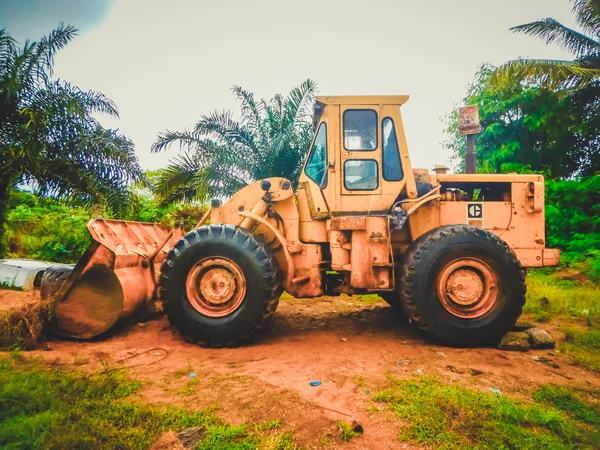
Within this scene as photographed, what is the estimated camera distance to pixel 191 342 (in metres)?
4.04

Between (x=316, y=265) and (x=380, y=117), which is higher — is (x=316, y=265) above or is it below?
below

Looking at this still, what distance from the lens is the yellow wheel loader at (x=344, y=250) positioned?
3.96 m

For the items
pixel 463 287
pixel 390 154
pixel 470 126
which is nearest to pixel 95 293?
pixel 390 154

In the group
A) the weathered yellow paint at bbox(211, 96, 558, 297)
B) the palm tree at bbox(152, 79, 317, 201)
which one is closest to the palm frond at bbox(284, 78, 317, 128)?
the palm tree at bbox(152, 79, 317, 201)

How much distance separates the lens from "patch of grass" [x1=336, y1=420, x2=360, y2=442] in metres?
2.22

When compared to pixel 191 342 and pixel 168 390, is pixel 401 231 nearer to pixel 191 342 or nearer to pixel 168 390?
pixel 191 342

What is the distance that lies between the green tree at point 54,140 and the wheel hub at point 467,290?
7.71 metres

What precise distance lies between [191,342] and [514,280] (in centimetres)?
348

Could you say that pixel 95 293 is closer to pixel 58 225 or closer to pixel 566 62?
pixel 58 225

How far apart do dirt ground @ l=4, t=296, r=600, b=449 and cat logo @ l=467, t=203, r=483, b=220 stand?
1553mm

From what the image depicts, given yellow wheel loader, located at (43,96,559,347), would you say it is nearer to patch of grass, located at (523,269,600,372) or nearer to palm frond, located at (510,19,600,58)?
patch of grass, located at (523,269,600,372)

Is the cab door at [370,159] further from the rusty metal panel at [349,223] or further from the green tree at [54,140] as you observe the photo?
the green tree at [54,140]

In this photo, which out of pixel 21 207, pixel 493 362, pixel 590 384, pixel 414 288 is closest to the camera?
pixel 590 384

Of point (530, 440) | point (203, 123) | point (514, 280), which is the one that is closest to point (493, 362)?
point (514, 280)
